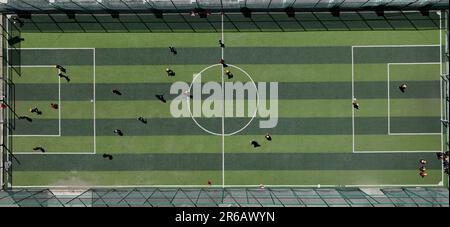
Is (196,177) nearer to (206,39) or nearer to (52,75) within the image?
(206,39)

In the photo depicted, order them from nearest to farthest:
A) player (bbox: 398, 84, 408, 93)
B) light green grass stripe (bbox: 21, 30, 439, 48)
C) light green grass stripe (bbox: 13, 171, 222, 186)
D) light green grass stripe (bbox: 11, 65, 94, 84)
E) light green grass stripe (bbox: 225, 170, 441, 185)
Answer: player (bbox: 398, 84, 408, 93) → light green grass stripe (bbox: 21, 30, 439, 48) → light green grass stripe (bbox: 225, 170, 441, 185) → light green grass stripe (bbox: 11, 65, 94, 84) → light green grass stripe (bbox: 13, 171, 222, 186)

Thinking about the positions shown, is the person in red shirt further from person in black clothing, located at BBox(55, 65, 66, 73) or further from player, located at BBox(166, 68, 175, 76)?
player, located at BBox(166, 68, 175, 76)

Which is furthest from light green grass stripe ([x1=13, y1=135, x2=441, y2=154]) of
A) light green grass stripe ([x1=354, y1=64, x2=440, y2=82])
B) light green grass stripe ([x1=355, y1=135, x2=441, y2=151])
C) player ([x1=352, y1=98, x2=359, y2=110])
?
light green grass stripe ([x1=354, y1=64, x2=440, y2=82])

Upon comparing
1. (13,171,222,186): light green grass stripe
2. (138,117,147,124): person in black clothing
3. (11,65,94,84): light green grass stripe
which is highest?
(11,65,94,84): light green grass stripe

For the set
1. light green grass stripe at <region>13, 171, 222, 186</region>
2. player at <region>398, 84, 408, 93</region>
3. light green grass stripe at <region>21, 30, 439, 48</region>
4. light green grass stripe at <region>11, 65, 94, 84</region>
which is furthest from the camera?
light green grass stripe at <region>13, 171, 222, 186</region>

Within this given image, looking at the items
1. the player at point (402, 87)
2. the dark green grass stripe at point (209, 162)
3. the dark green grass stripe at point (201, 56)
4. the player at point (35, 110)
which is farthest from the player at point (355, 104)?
the player at point (35, 110)
